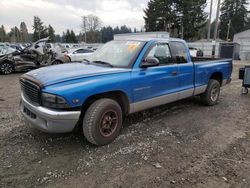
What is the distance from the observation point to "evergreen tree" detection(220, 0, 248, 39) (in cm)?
6581

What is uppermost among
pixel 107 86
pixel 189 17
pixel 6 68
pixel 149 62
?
pixel 189 17

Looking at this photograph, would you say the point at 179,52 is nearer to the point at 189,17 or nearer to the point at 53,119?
the point at 53,119

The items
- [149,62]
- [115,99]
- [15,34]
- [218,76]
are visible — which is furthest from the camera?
[15,34]

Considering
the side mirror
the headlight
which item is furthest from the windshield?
the headlight

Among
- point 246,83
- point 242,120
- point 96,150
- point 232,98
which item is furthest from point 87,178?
point 246,83

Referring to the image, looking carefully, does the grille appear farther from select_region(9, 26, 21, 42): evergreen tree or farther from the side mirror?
select_region(9, 26, 21, 42): evergreen tree

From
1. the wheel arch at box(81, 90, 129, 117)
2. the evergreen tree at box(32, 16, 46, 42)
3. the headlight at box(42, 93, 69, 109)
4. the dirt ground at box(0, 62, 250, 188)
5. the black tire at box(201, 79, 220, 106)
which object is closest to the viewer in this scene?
the dirt ground at box(0, 62, 250, 188)

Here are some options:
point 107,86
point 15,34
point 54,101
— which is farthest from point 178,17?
point 15,34

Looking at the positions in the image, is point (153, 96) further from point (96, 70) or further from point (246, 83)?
point (246, 83)

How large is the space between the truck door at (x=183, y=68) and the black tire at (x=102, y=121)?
1.88 meters

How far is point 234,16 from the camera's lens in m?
66.6

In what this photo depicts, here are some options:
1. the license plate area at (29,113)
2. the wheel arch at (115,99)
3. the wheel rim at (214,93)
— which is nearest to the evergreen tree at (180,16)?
the wheel rim at (214,93)

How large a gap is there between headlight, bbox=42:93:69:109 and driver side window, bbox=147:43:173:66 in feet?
6.63

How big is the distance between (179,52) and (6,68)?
10269 millimetres
